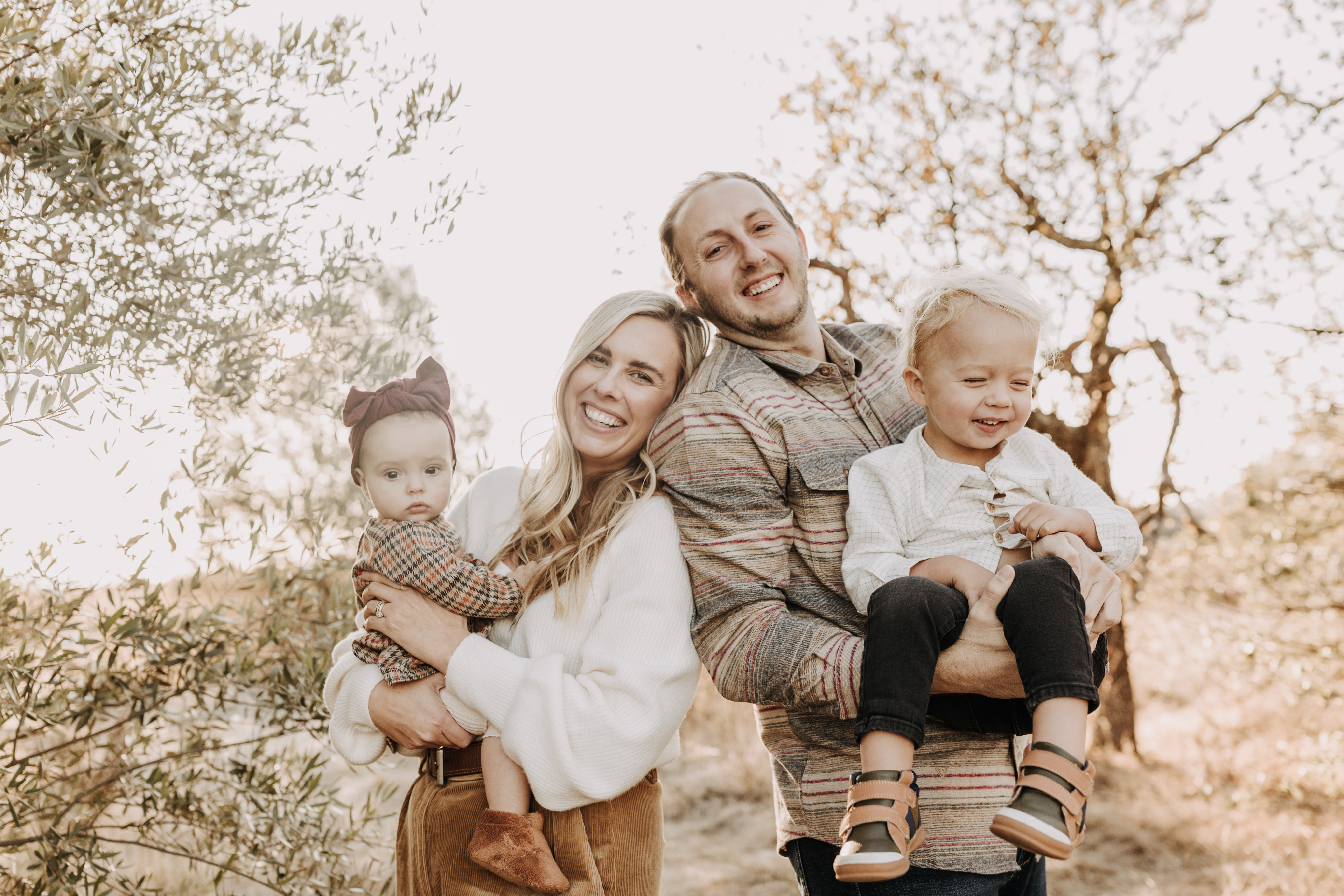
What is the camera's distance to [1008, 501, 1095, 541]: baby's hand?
82.7 inches

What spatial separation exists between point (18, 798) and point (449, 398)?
179 centimetres

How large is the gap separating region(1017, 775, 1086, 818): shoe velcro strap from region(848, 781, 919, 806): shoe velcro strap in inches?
8.8

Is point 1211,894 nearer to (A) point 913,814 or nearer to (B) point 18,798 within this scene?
(A) point 913,814

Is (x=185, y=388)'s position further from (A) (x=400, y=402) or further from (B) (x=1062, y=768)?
(B) (x=1062, y=768)

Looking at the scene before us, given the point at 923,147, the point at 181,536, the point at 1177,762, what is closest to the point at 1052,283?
the point at 923,147

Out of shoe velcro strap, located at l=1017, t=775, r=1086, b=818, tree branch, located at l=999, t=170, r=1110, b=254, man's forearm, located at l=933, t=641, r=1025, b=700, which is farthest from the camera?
tree branch, located at l=999, t=170, r=1110, b=254

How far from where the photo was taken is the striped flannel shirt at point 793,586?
2.03m

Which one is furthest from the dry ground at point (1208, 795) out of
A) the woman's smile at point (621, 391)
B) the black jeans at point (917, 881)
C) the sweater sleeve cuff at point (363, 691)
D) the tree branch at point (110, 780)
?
the woman's smile at point (621, 391)

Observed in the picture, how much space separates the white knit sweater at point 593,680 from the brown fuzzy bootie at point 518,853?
0.29 ft

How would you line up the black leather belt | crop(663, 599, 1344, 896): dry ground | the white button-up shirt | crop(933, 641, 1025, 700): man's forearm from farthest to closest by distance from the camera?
crop(663, 599, 1344, 896): dry ground → the black leather belt → the white button-up shirt → crop(933, 641, 1025, 700): man's forearm

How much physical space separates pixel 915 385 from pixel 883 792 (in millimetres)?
1102

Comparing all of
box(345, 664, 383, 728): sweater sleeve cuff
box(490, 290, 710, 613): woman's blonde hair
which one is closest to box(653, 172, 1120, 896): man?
box(490, 290, 710, 613): woman's blonde hair

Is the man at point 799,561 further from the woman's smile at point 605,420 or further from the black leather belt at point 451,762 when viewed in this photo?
the black leather belt at point 451,762

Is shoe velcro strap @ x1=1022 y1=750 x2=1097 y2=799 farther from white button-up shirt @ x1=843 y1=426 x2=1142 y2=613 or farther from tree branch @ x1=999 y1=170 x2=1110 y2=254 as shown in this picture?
tree branch @ x1=999 y1=170 x2=1110 y2=254
